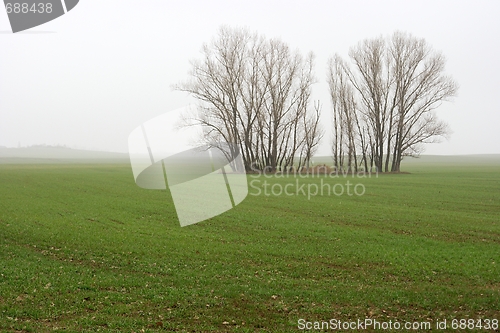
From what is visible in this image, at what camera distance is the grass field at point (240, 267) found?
10.2 meters

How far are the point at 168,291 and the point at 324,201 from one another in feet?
70.5

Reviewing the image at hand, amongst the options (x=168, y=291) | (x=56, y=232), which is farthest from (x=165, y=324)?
(x=56, y=232)

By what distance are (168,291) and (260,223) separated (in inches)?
438

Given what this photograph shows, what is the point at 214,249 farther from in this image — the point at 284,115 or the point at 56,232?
the point at 284,115

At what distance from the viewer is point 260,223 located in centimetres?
2242

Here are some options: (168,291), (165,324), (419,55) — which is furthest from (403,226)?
(419,55)

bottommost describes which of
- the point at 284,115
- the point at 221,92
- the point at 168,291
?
the point at 168,291

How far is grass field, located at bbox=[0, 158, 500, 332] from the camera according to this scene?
10195 mm

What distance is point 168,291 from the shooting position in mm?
11680

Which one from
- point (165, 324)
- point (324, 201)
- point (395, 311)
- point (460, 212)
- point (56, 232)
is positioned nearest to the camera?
point (165, 324)

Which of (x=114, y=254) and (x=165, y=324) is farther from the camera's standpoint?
(x=114, y=254)

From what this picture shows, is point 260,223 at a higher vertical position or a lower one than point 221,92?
lower

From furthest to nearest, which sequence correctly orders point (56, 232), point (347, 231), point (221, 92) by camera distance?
point (221, 92) < point (347, 231) < point (56, 232)

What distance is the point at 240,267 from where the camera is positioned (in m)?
14.4
